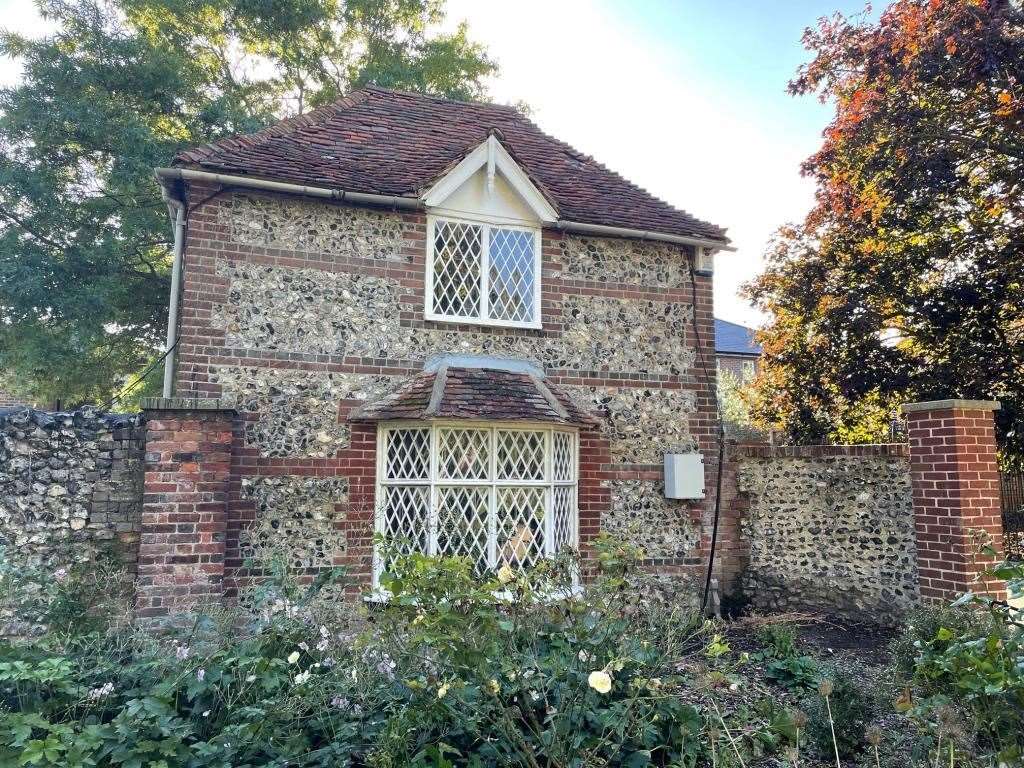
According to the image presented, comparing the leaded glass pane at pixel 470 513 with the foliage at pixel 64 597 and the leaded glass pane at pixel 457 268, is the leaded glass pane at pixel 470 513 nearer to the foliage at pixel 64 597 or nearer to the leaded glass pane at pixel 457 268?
the leaded glass pane at pixel 457 268

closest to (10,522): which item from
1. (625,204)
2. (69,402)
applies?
(625,204)

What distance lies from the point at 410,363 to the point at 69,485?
11.9ft

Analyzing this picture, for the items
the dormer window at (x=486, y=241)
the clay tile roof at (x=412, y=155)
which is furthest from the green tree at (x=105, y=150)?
the dormer window at (x=486, y=241)

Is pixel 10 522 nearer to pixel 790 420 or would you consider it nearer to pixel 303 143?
pixel 303 143

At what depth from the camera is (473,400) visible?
7250 mm

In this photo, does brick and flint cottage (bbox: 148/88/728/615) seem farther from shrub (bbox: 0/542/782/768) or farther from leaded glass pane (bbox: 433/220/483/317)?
shrub (bbox: 0/542/782/768)

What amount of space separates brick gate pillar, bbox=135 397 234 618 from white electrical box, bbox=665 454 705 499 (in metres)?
5.29

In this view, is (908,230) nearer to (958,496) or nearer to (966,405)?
(966,405)

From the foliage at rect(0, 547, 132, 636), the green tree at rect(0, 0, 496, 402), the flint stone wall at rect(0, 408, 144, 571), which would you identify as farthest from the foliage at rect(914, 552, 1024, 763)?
the green tree at rect(0, 0, 496, 402)

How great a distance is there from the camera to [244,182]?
7375 mm

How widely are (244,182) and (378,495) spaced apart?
387 cm

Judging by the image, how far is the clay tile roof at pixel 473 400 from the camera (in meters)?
7.09

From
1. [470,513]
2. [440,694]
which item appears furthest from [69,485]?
[440,694]

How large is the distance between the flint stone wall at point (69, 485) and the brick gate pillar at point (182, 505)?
392 mm
